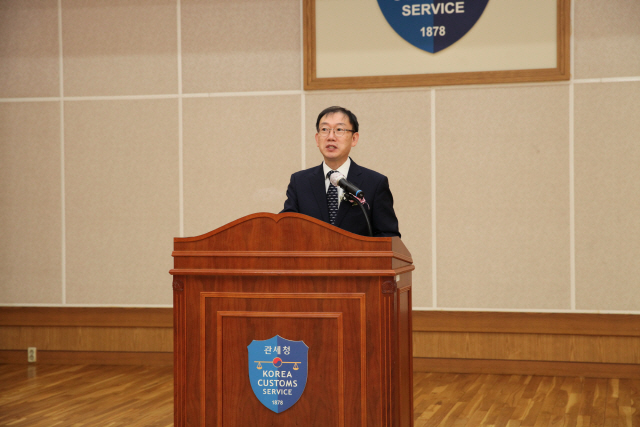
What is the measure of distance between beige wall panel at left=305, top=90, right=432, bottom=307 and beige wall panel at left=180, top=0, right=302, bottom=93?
0.50 metres

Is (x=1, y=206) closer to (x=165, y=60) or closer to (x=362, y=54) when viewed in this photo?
(x=165, y=60)

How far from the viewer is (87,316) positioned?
5137mm

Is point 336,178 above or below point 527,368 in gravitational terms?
above

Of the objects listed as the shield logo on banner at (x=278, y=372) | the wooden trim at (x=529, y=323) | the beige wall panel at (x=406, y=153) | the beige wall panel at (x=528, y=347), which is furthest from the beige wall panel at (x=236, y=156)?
the shield logo on banner at (x=278, y=372)

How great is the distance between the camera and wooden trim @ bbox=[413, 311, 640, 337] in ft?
14.7

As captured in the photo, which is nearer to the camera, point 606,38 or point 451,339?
point 606,38

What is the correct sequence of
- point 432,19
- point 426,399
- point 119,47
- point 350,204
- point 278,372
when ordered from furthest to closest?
1. point 119,47
2. point 432,19
3. point 426,399
4. point 350,204
5. point 278,372

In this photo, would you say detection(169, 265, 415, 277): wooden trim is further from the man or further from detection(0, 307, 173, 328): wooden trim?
detection(0, 307, 173, 328): wooden trim

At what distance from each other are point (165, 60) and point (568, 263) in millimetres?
3468

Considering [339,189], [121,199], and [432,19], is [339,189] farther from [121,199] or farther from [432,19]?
[121,199]

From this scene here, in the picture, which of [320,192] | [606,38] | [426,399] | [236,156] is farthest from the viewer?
[236,156]

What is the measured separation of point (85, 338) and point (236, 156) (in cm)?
196

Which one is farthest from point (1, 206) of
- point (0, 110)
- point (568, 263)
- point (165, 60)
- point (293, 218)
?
point (568, 263)

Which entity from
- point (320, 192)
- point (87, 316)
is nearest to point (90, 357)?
point (87, 316)
